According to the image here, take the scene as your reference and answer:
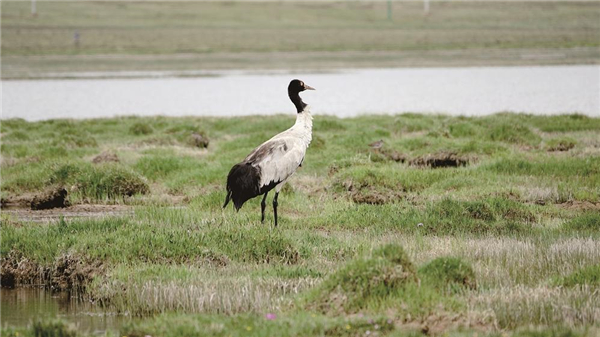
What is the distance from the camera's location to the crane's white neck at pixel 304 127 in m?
13.6

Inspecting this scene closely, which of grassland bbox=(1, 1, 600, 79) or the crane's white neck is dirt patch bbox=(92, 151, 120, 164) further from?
grassland bbox=(1, 1, 600, 79)

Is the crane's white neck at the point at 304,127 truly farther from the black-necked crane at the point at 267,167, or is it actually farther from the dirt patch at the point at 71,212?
the dirt patch at the point at 71,212

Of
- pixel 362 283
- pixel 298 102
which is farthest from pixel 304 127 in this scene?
pixel 362 283

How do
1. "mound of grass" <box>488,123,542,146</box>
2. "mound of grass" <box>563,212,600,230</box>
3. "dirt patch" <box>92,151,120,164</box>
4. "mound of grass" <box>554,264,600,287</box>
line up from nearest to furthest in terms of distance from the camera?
"mound of grass" <box>554,264,600,287</box>, "mound of grass" <box>563,212,600,230</box>, "dirt patch" <box>92,151,120,164</box>, "mound of grass" <box>488,123,542,146</box>

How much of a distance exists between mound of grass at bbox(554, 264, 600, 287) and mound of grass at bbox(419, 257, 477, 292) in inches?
37.4

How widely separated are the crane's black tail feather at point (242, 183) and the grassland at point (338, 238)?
43 cm

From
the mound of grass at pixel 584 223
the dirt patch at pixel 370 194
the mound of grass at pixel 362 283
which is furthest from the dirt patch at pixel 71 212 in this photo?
the mound of grass at pixel 584 223

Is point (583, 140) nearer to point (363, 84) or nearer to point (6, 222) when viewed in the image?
point (6, 222)

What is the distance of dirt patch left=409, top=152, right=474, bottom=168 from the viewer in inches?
753

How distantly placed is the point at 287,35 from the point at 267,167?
89.2 metres

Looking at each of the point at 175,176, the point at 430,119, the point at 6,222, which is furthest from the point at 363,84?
the point at 6,222

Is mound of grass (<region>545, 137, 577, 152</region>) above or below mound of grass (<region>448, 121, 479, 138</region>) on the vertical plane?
below

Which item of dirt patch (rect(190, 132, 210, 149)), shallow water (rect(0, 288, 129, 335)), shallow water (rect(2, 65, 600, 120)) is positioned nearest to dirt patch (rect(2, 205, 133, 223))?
shallow water (rect(0, 288, 129, 335))

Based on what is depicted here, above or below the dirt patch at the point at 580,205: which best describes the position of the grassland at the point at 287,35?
above
